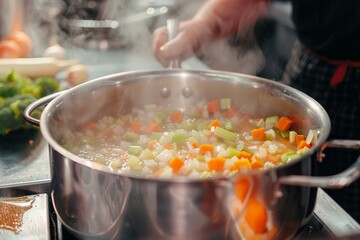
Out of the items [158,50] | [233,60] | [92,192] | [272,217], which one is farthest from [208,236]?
[233,60]

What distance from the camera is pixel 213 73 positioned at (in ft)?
4.83

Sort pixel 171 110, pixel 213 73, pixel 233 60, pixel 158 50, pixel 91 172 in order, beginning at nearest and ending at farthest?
pixel 91 172
pixel 213 73
pixel 171 110
pixel 158 50
pixel 233 60

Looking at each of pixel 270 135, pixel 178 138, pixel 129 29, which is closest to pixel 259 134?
pixel 270 135

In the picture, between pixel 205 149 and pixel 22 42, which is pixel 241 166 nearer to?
Answer: pixel 205 149

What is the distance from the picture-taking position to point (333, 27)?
188 cm

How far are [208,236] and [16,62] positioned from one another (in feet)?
4.64

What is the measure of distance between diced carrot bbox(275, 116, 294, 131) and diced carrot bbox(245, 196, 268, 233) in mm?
505

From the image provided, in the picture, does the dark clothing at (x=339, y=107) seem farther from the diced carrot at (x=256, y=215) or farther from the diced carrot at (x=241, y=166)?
the diced carrot at (x=256, y=215)

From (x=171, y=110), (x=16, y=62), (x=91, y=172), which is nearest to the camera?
(x=91, y=172)

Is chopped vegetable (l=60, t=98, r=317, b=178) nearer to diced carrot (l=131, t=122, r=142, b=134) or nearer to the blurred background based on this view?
diced carrot (l=131, t=122, r=142, b=134)

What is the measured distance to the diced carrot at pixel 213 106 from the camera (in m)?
1.54

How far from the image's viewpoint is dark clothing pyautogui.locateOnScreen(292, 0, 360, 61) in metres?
1.85

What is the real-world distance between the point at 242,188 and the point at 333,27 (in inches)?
49.4

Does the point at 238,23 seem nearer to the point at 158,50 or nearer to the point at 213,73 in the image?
the point at 158,50
